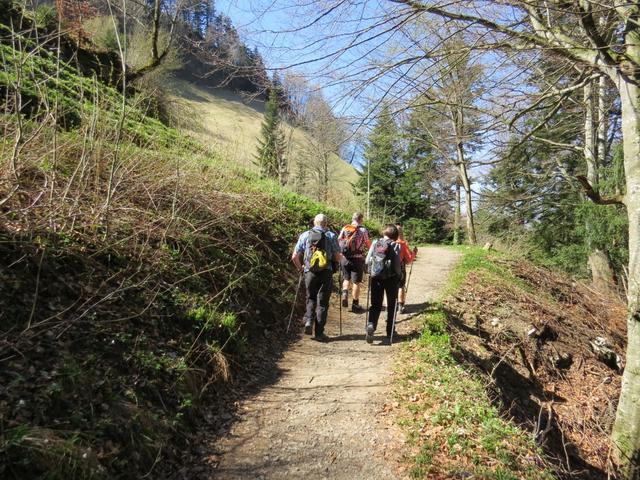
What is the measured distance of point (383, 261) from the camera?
19.4 feet

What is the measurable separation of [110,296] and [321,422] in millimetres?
2657

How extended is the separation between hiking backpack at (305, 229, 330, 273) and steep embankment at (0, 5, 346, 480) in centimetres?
130

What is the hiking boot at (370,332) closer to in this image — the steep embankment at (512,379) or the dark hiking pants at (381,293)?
the dark hiking pants at (381,293)

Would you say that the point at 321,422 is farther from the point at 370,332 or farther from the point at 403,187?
the point at 403,187

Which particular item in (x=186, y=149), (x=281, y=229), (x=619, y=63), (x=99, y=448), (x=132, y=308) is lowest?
(x=99, y=448)

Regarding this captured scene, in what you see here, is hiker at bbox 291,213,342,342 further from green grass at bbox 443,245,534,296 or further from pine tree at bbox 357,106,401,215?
pine tree at bbox 357,106,401,215

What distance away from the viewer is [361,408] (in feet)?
14.2

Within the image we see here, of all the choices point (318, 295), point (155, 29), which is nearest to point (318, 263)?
point (318, 295)

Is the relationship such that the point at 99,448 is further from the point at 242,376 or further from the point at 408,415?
the point at 408,415

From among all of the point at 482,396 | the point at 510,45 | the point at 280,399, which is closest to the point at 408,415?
the point at 482,396

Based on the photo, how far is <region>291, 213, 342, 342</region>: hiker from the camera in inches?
233

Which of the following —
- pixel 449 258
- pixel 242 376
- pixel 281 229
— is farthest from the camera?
pixel 449 258

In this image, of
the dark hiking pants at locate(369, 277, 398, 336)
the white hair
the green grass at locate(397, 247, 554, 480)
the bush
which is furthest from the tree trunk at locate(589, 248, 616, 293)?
the bush

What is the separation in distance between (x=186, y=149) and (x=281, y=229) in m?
2.81
